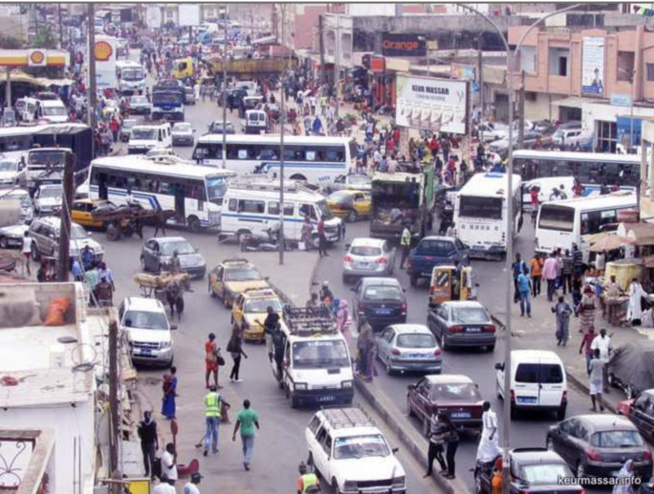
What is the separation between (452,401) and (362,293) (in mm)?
9266

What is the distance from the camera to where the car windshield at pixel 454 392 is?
88.1 feet

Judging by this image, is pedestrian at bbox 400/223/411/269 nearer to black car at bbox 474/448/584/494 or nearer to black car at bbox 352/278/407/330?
black car at bbox 352/278/407/330

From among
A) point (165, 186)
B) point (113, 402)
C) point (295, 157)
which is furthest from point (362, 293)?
point (295, 157)

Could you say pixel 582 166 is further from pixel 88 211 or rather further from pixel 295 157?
pixel 88 211

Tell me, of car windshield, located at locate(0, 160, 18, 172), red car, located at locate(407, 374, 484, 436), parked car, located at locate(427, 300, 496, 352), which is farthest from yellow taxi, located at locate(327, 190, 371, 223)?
red car, located at locate(407, 374, 484, 436)

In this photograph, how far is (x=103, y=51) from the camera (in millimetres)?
85938

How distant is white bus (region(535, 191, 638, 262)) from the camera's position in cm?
4303

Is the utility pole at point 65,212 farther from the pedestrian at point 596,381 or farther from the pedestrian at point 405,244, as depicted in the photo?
the pedestrian at point 405,244

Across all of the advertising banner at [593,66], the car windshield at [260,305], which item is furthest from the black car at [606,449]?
the advertising banner at [593,66]

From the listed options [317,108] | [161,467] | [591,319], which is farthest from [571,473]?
[317,108]

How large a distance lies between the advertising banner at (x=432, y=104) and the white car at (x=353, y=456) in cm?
3406

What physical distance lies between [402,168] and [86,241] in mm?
10446

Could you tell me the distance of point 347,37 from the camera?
9325 centimetres

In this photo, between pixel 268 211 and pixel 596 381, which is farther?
pixel 268 211
